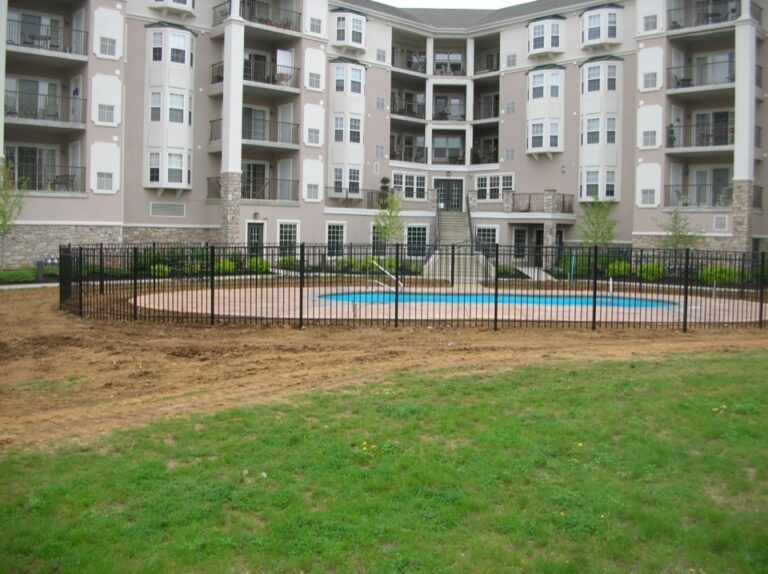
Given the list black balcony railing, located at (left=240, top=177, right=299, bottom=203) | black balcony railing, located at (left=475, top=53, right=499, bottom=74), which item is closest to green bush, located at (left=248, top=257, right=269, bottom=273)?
black balcony railing, located at (left=240, top=177, right=299, bottom=203)

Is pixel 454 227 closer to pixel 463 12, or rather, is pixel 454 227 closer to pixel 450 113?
→ pixel 450 113

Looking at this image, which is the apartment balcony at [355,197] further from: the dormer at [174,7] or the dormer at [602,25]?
the dormer at [602,25]

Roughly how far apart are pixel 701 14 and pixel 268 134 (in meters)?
24.7

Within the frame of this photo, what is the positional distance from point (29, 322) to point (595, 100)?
1389 inches

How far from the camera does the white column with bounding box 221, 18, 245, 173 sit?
4016 centimetres

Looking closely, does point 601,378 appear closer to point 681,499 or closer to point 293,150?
point 681,499

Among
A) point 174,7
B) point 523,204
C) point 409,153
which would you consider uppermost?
point 174,7

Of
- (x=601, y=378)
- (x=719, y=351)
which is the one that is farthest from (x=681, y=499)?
(x=719, y=351)

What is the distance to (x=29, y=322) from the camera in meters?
18.8

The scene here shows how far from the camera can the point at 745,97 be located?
125ft

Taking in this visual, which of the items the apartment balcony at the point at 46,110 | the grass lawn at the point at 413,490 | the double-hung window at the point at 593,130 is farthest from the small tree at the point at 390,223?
the grass lawn at the point at 413,490

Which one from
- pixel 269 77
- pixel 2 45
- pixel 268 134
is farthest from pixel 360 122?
pixel 2 45

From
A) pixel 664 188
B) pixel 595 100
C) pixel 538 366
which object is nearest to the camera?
pixel 538 366

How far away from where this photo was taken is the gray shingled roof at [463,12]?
47.5 m
